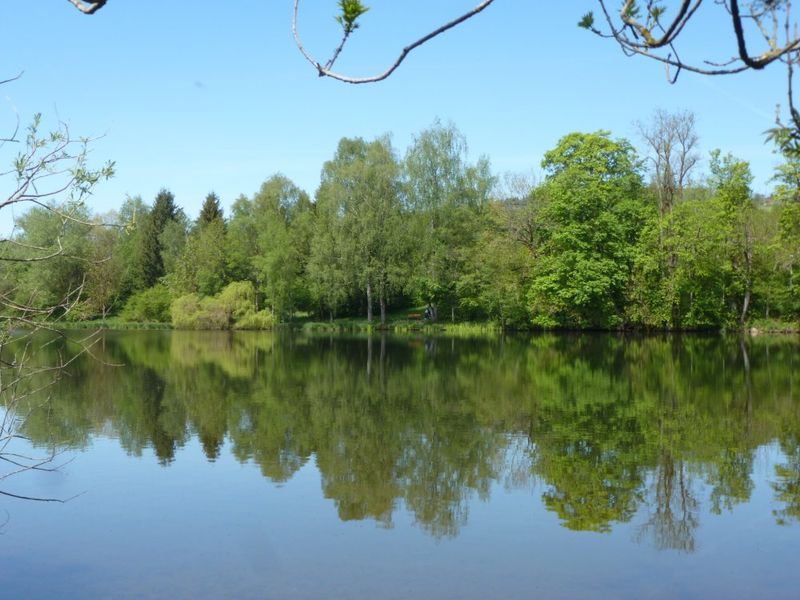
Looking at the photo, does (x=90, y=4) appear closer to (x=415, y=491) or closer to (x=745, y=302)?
(x=415, y=491)

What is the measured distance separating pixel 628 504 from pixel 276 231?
178 ft

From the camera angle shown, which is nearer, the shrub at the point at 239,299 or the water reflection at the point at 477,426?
the water reflection at the point at 477,426

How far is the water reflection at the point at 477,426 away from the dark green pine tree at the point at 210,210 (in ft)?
145

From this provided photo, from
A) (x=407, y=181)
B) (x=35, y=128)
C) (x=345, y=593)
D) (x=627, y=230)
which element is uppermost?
(x=407, y=181)

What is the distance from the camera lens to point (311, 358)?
1236 inches

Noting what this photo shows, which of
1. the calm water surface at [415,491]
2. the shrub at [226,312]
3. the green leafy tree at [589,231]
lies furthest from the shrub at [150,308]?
the calm water surface at [415,491]

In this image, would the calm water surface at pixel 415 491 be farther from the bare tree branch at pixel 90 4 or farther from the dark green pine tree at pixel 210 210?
the dark green pine tree at pixel 210 210

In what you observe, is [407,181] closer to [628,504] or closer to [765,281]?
[765,281]

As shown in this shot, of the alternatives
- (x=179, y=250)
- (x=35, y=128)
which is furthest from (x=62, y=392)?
(x=179, y=250)

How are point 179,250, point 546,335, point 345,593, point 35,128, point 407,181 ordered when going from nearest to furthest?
point 35,128, point 345,593, point 546,335, point 407,181, point 179,250

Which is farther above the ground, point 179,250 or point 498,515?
point 179,250

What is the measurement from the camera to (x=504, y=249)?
4962 centimetres

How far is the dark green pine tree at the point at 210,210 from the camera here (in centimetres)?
7269

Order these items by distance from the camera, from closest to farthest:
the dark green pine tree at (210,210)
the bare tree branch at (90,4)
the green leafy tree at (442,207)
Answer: the bare tree branch at (90,4)
the green leafy tree at (442,207)
the dark green pine tree at (210,210)
